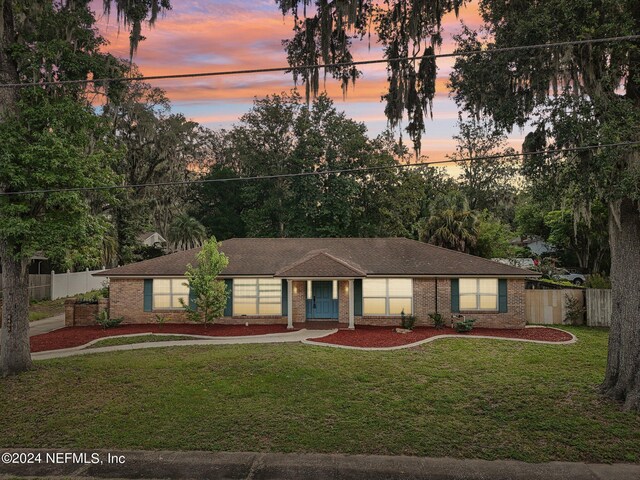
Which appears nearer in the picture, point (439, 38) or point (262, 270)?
point (439, 38)

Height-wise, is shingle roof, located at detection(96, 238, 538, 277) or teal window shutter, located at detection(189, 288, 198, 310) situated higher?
shingle roof, located at detection(96, 238, 538, 277)

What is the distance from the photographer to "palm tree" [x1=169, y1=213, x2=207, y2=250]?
39.5 metres

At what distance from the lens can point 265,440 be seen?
780 cm

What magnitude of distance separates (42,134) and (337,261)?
12190 mm

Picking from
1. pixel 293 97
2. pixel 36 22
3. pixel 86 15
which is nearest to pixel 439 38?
pixel 86 15

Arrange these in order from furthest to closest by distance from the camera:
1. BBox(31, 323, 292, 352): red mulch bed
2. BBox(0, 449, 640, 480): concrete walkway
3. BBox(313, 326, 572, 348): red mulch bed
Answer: BBox(31, 323, 292, 352): red mulch bed → BBox(313, 326, 572, 348): red mulch bed → BBox(0, 449, 640, 480): concrete walkway

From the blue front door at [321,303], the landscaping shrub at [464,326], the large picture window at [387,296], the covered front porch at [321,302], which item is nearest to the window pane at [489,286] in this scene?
the landscaping shrub at [464,326]

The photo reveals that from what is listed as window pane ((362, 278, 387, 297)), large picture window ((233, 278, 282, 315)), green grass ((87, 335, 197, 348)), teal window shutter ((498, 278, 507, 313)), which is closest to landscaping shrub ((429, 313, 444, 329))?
window pane ((362, 278, 387, 297))

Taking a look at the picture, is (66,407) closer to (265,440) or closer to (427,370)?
(265,440)

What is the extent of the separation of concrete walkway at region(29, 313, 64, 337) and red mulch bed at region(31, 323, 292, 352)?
2.77 ft

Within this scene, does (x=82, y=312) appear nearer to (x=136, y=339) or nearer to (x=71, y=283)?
(x=136, y=339)

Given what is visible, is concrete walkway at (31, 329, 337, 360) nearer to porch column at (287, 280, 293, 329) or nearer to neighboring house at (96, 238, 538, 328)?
porch column at (287, 280, 293, 329)

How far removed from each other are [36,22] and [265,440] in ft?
41.4

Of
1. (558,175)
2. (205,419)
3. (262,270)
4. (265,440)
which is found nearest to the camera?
(265,440)
